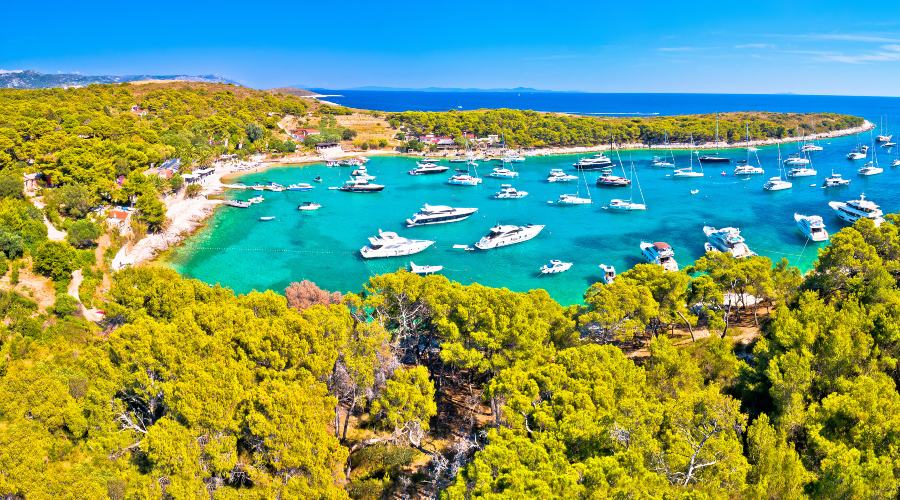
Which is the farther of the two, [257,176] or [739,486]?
[257,176]

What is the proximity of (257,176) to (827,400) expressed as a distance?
3189 inches

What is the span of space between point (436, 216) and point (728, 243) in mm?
28804

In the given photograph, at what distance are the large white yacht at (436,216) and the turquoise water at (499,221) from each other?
38.9 inches

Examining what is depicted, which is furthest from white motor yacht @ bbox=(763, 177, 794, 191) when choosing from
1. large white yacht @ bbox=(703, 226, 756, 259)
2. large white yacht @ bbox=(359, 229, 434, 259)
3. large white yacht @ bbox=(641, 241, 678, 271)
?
large white yacht @ bbox=(359, 229, 434, 259)

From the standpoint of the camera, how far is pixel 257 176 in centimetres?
8331

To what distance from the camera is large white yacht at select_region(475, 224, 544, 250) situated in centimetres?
4873

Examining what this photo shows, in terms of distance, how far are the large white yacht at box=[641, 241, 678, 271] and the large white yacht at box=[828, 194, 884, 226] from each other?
75.1ft

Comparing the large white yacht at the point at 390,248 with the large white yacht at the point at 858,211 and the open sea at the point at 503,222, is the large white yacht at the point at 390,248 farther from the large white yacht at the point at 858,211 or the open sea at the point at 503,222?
the large white yacht at the point at 858,211

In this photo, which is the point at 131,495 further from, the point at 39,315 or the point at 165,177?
the point at 165,177

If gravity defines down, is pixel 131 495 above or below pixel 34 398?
below

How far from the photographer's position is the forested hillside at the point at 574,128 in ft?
375

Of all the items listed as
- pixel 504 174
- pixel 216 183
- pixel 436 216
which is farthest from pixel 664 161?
pixel 216 183

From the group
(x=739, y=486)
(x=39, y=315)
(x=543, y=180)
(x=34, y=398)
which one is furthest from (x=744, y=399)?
(x=543, y=180)

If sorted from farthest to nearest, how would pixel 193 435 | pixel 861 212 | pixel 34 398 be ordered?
pixel 861 212
pixel 34 398
pixel 193 435
